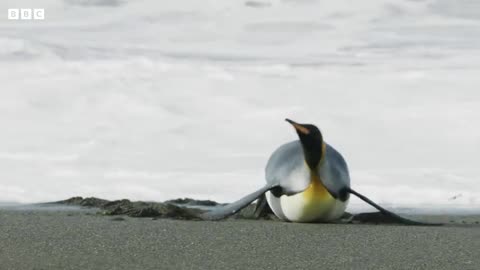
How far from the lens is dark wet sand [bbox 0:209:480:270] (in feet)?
16.5

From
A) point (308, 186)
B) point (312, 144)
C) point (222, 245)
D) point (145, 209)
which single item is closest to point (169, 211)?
point (145, 209)

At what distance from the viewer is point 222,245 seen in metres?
5.55

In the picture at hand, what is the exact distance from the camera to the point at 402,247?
5.63 metres

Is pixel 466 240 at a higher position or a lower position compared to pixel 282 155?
lower

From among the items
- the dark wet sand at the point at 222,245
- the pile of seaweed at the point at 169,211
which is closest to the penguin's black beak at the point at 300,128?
the dark wet sand at the point at 222,245

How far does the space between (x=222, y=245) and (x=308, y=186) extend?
1.57 meters

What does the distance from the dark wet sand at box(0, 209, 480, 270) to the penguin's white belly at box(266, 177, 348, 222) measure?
193 millimetres

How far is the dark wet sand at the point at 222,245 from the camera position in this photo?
5031mm

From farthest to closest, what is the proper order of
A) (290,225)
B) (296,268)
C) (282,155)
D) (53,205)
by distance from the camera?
(53,205), (282,155), (290,225), (296,268)

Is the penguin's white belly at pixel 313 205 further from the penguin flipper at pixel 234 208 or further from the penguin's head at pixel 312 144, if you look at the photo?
the penguin flipper at pixel 234 208

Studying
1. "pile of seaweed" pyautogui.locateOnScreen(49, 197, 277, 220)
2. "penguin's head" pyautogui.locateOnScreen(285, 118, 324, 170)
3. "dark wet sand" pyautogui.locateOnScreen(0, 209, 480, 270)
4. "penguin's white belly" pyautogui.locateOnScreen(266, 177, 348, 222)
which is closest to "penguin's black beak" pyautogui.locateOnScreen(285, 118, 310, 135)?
"penguin's head" pyautogui.locateOnScreen(285, 118, 324, 170)

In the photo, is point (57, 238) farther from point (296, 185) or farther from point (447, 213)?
point (447, 213)

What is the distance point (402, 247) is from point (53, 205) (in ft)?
11.7

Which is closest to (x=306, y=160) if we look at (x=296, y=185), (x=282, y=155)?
(x=296, y=185)
